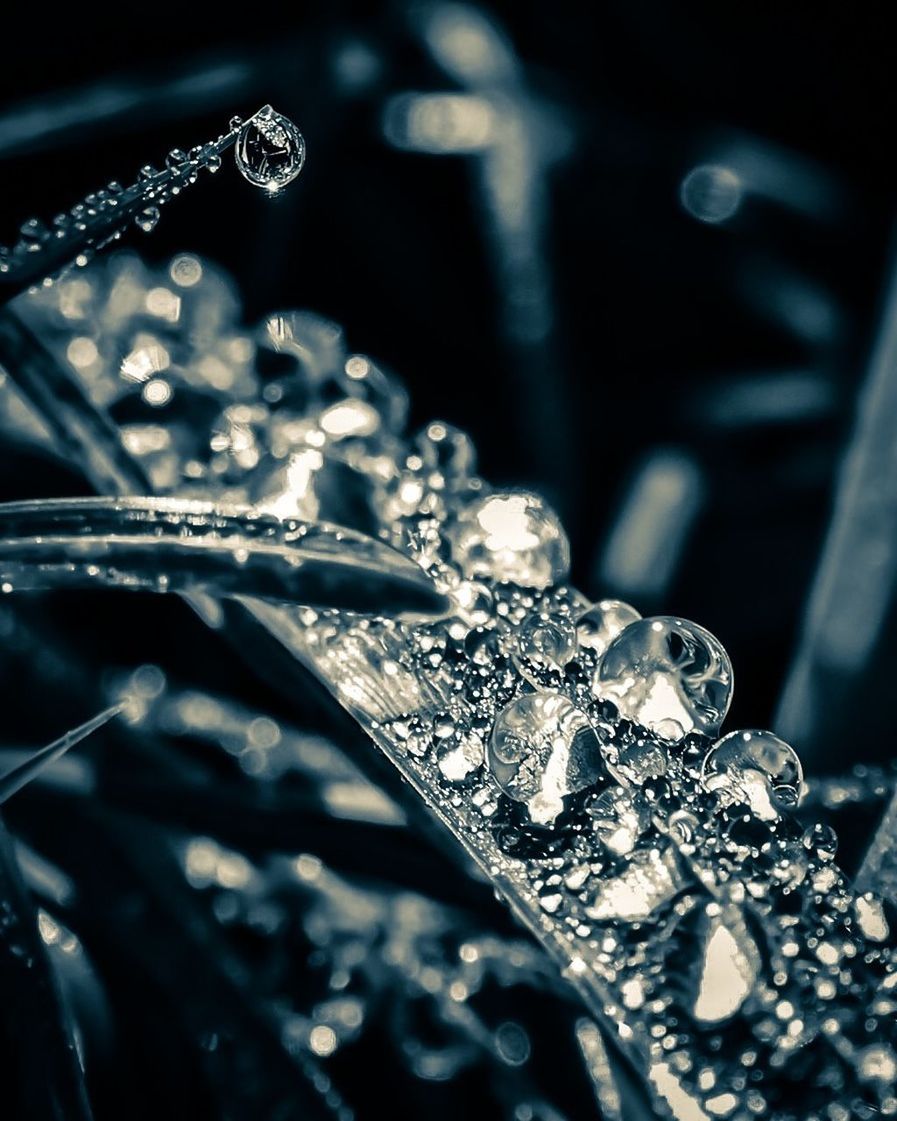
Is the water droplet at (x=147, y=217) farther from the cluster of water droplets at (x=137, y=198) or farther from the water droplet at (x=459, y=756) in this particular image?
the water droplet at (x=459, y=756)

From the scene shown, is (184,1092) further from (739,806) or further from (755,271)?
(755,271)

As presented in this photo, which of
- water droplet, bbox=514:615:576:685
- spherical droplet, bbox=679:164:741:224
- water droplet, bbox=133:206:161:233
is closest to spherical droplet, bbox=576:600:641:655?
water droplet, bbox=514:615:576:685

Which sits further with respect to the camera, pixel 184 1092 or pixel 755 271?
pixel 755 271

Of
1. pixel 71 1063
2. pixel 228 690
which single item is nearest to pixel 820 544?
pixel 228 690

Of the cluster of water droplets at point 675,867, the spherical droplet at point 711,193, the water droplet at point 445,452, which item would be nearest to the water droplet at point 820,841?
the cluster of water droplets at point 675,867

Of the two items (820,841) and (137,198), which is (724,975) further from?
(137,198)

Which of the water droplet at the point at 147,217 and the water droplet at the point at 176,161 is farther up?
the water droplet at the point at 176,161
